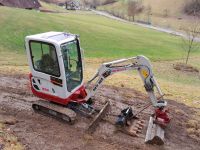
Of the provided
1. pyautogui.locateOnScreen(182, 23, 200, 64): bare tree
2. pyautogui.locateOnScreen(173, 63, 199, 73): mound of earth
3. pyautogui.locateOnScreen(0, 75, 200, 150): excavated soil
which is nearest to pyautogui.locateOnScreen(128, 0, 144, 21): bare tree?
pyautogui.locateOnScreen(182, 23, 200, 64): bare tree

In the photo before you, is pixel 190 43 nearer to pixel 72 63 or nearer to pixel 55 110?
pixel 72 63

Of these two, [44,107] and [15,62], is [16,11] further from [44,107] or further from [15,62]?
[44,107]

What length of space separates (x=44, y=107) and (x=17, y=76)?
20.3ft

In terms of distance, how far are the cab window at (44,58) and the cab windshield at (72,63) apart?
380mm

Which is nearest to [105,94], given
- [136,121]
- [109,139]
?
[136,121]

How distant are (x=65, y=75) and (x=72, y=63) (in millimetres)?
653

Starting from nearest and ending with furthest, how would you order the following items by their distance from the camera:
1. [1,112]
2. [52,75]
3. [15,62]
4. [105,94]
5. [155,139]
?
[155,139]
[52,75]
[1,112]
[105,94]
[15,62]

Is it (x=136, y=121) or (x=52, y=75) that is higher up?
(x=52, y=75)

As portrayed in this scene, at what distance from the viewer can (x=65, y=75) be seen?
13.3m

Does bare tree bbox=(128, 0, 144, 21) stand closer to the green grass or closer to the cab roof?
the green grass

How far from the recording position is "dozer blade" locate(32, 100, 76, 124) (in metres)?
13.5

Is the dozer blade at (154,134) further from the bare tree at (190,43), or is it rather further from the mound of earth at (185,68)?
the bare tree at (190,43)

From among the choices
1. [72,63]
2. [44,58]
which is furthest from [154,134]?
[44,58]

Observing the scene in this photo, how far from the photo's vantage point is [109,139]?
1282 cm
